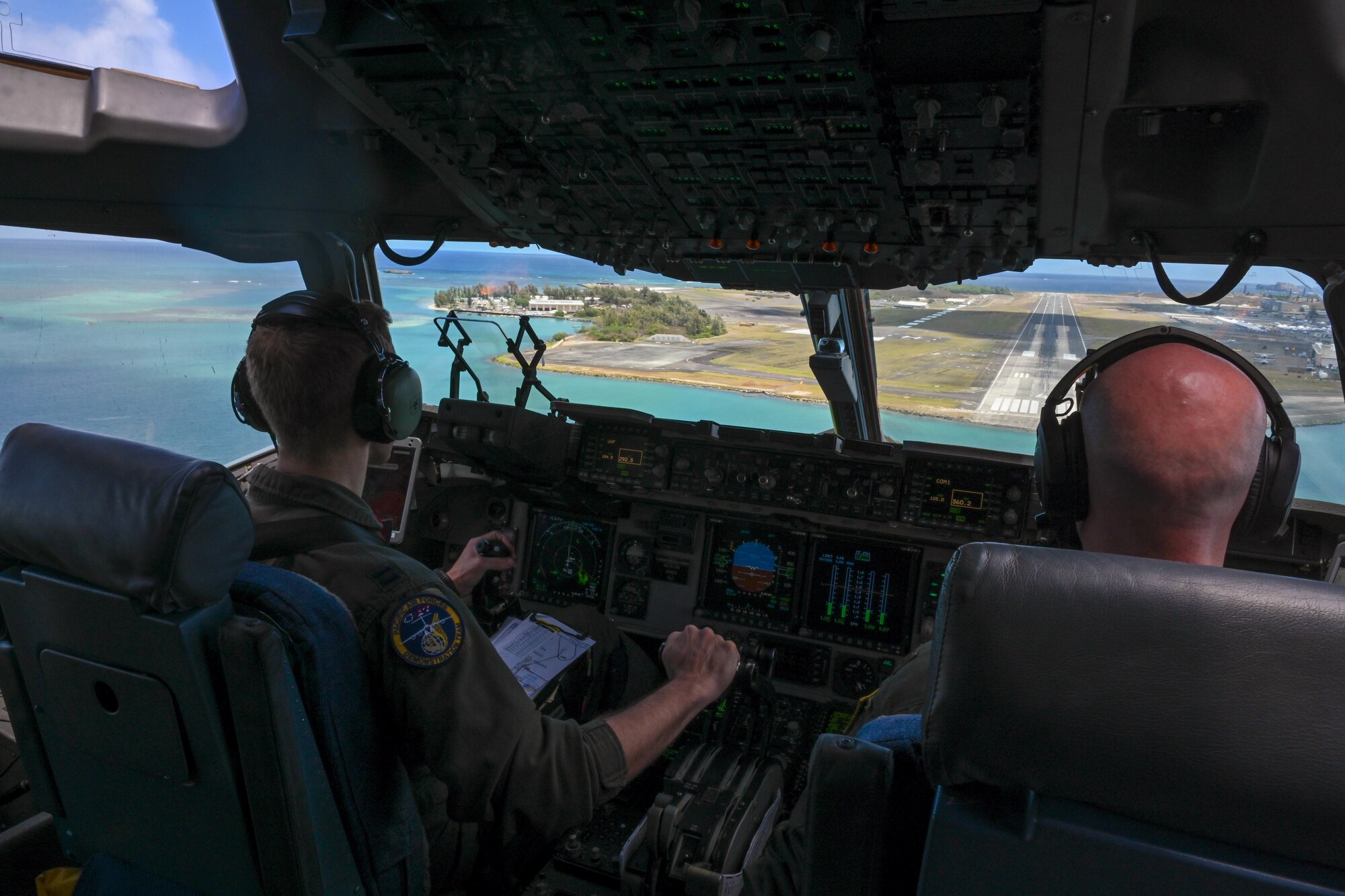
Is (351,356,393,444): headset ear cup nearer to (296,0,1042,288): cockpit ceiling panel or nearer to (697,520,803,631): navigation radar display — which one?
(296,0,1042,288): cockpit ceiling panel

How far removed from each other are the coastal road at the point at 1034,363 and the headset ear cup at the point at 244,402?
203 cm

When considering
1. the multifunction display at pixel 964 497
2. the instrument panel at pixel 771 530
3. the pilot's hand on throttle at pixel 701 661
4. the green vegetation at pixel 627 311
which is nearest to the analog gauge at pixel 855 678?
the instrument panel at pixel 771 530

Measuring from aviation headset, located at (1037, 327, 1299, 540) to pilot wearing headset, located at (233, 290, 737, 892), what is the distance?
0.77 metres

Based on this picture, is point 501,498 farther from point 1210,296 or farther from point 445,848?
point 1210,296

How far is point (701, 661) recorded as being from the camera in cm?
160

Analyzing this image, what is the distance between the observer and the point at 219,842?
3.59 ft

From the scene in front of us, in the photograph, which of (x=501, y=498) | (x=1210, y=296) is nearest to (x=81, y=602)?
(x=501, y=498)

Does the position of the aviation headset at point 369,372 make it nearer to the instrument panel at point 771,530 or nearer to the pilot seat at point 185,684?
the pilot seat at point 185,684

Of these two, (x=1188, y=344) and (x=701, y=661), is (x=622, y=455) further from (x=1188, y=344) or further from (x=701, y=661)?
(x=1188, y=344)

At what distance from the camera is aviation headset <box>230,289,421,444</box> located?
4.43ft

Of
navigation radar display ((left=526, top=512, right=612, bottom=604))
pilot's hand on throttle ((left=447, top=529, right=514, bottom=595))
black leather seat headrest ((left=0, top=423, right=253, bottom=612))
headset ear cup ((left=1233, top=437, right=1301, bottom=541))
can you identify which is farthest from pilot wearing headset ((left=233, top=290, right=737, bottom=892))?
navigation radar display ((left=526, top=512, right=612, bottom=604))

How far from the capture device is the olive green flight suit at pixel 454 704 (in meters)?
1.11

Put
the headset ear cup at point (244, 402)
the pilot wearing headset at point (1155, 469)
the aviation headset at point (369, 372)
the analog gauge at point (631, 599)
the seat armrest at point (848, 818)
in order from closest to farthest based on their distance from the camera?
the seat armrest at point (848, 818) < the pilot wearing headset at point (1155, 469) < the aviation headset at point (369, 372) < the headset ear cup at point (244, 402) < the analog gauge at point (631, 599)

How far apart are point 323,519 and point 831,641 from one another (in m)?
1.66
